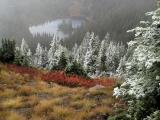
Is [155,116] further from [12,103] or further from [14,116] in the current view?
[12,103]

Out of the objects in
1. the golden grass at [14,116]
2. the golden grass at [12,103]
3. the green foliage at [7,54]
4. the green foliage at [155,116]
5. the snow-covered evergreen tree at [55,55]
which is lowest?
the golden grass at [14,116]

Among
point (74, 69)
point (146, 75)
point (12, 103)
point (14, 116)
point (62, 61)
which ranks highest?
point (62, 61)

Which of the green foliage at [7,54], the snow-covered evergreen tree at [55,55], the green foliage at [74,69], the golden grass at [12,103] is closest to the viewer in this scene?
the golden grass at [12,103]

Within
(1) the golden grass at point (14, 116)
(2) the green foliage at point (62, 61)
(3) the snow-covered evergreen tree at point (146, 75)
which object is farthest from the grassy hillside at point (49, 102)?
(2) the green foliage at point (62, 61)

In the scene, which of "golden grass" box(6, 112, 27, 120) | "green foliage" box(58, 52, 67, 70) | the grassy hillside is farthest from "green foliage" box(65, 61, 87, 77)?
"green foliage" box(58, 52, 67, 70)

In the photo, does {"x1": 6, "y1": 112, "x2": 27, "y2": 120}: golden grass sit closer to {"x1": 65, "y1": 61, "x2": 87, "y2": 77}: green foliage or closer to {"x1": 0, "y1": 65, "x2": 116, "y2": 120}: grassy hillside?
{"x1": 0, "y1": 65, "x2": 116, "y2": 120}: grassy hillside

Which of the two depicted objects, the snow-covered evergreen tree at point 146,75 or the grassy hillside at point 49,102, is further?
the grassy hillside at point 49,102

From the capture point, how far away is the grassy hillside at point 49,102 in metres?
16.1

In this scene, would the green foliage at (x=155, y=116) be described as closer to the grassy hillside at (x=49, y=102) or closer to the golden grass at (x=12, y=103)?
the grassy hillside at (x=49, y=102)

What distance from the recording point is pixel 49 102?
18109 mm

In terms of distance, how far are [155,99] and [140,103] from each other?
534 mm

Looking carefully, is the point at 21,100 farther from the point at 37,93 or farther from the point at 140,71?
the point at 140,71

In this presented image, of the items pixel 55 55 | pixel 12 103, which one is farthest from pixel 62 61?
pixel 12 103

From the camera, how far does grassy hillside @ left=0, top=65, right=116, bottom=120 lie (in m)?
16.1
